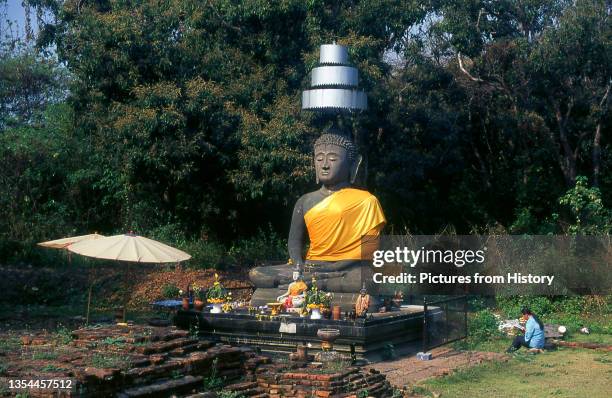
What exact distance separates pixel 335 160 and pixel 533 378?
560 centimetres

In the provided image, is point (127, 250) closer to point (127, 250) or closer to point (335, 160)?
point (127, 250)

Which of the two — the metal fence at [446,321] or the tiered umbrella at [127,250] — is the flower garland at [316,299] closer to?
the metal fence at [446,321]

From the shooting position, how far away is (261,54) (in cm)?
2188

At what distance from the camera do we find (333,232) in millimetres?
15281

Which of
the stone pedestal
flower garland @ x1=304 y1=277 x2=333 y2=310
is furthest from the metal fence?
flower garland @ x1=304 y1=277 x2=333 y2=310

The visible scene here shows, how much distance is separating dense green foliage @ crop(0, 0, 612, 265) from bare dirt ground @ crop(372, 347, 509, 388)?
263 inches

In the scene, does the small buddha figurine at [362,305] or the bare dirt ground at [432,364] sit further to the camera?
the small buddha figurine at [362,305]

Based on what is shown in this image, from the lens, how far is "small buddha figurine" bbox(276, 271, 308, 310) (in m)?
13.8

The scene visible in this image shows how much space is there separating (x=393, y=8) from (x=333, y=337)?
10767 millimetres

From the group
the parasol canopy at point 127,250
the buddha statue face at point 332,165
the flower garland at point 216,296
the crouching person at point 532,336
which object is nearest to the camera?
the parasol canopy at point 127,250

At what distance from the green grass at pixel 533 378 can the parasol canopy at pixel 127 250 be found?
4.70 meters

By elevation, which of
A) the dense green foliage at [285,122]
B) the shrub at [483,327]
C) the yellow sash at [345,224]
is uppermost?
the dense green foliage at [285,122]

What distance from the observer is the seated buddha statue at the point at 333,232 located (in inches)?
581

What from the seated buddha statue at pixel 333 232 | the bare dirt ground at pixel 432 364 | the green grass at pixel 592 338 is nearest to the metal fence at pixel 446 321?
the bare dirt ground at pixel 432 364
